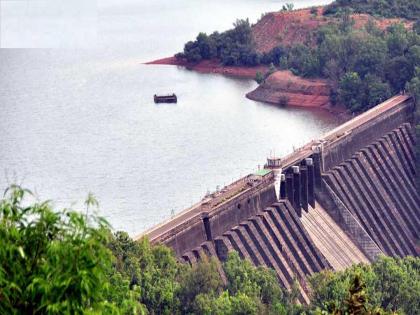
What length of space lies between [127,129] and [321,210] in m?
30.5

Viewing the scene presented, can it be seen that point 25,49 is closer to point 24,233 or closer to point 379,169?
point 379,169

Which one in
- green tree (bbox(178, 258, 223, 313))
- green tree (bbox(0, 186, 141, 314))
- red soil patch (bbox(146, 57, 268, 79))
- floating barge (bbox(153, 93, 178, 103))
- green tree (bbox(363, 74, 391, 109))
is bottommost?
red soil patch (bbox(146, 57, 268, 79))

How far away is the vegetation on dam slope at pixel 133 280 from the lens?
2311 centimetres

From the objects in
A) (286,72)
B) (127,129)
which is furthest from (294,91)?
(127,129)

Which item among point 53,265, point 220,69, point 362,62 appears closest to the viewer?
point 53,265

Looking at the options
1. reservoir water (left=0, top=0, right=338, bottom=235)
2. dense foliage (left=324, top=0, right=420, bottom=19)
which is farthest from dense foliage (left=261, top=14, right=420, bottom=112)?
dense foliage (left=324, top=0, right=420, bottom=19)

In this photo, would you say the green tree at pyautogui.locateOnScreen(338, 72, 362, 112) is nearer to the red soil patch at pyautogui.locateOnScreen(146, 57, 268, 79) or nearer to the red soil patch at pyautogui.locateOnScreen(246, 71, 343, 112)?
the red soil patch at pyautogui.locateOnScreen(246, 71, 343, 112)

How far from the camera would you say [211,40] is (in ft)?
459

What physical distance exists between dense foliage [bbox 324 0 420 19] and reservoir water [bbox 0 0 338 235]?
14.8 metres

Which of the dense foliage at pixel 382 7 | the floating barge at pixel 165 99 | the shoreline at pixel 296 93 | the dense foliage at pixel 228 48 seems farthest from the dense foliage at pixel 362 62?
the floating barge at pixel 165 99

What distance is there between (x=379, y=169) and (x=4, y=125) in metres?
32.0

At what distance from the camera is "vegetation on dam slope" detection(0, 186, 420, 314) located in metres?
23.1

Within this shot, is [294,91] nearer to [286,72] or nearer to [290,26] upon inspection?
[286,72]

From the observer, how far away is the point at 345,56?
115500 millimetres
